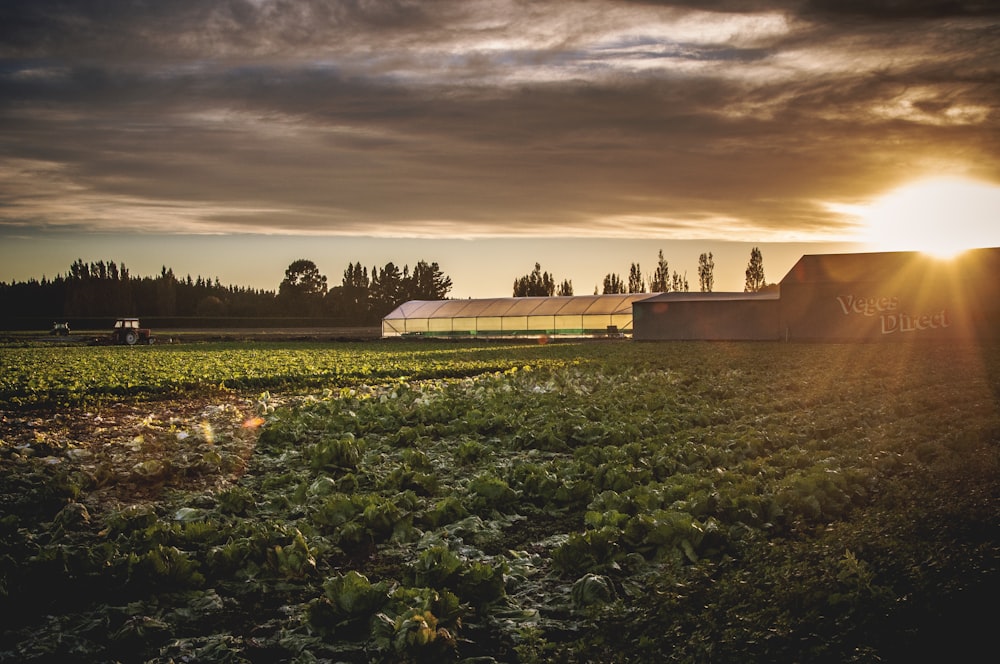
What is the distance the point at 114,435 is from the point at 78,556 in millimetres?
7850

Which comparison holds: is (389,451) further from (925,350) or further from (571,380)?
(925,350)

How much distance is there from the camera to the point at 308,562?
596cm

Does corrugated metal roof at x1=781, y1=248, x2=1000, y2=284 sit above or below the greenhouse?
above

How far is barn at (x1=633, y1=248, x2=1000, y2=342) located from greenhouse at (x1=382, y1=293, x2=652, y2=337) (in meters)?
13.5

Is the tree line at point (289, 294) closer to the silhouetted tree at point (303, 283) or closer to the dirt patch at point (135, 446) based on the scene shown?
the silhouetted tree at point (303, 283)

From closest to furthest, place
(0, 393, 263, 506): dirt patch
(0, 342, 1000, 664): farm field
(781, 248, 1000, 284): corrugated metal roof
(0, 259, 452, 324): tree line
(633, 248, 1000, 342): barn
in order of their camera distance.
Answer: (0, 342, 1000, 664): farm field, (0, 393, 263, 506): dirt patch, (633, 248, 1000, 342): barn, (781, 248, 1000, 284): corrugated metal roof, (0, 259, 452, 324): tree line

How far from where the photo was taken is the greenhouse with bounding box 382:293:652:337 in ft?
208

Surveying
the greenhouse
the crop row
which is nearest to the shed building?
the greenhouse

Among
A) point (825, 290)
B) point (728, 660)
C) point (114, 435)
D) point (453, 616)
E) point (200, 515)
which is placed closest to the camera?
point (728, 660)

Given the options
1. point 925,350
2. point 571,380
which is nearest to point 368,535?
point 571,380

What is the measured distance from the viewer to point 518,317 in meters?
67.0

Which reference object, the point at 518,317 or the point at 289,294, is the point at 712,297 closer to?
the point at 518,317

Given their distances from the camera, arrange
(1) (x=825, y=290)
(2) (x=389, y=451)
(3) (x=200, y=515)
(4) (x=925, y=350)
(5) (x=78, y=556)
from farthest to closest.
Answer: (1) (x=825, y=290)
(4) (x=925, y=350)
(2) (x=389, y=451)
(3) (x=200, y=515)
(5) (x=78, y=556)

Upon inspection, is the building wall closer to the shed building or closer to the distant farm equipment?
the shed building
